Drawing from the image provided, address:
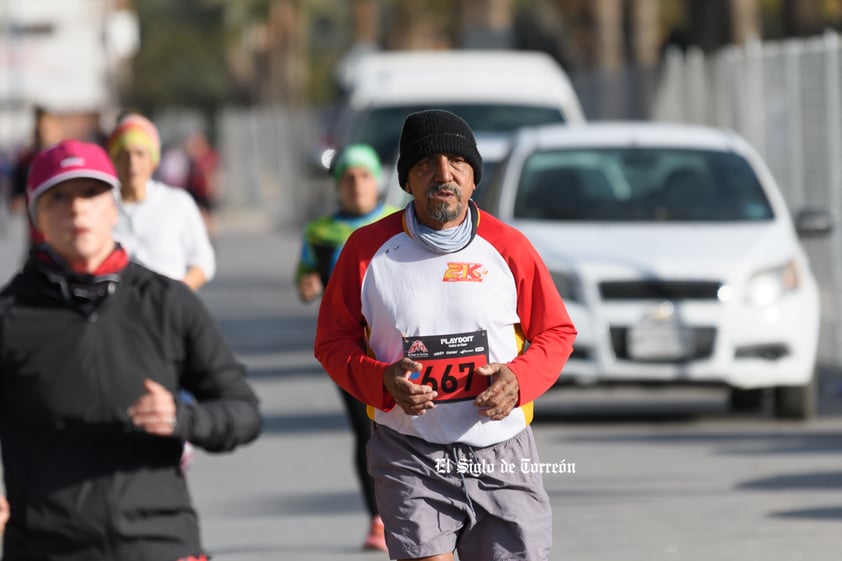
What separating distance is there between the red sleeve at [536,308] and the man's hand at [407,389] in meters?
0.28

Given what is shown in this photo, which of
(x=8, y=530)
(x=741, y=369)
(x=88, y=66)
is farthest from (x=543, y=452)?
(x=88, y=66)

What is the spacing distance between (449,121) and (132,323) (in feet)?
4.07

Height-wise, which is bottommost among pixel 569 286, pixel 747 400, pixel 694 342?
pixel 747 400

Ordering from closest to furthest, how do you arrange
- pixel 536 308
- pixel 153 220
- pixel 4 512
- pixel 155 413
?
pixel 155 413 → pixel 4 512 → pixel 536 308 → pixel 153 220

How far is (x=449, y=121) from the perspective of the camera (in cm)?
561

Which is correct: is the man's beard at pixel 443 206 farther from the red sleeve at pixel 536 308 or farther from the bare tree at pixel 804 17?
the bare tree at pixel 804 17

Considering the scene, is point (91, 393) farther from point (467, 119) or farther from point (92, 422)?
point (467, 119)

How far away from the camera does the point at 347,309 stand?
5.69 metres

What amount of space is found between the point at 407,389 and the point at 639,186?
7.95 meters

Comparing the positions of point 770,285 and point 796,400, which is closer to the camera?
point 770,285

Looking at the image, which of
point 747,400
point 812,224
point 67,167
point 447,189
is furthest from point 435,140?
point 747,400

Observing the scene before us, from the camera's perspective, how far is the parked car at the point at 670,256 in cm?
1207

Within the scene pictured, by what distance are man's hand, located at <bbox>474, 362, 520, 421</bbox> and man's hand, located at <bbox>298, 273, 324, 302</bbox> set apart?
12.7ft

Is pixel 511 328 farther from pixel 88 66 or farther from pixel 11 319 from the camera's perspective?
pixel 88 66
